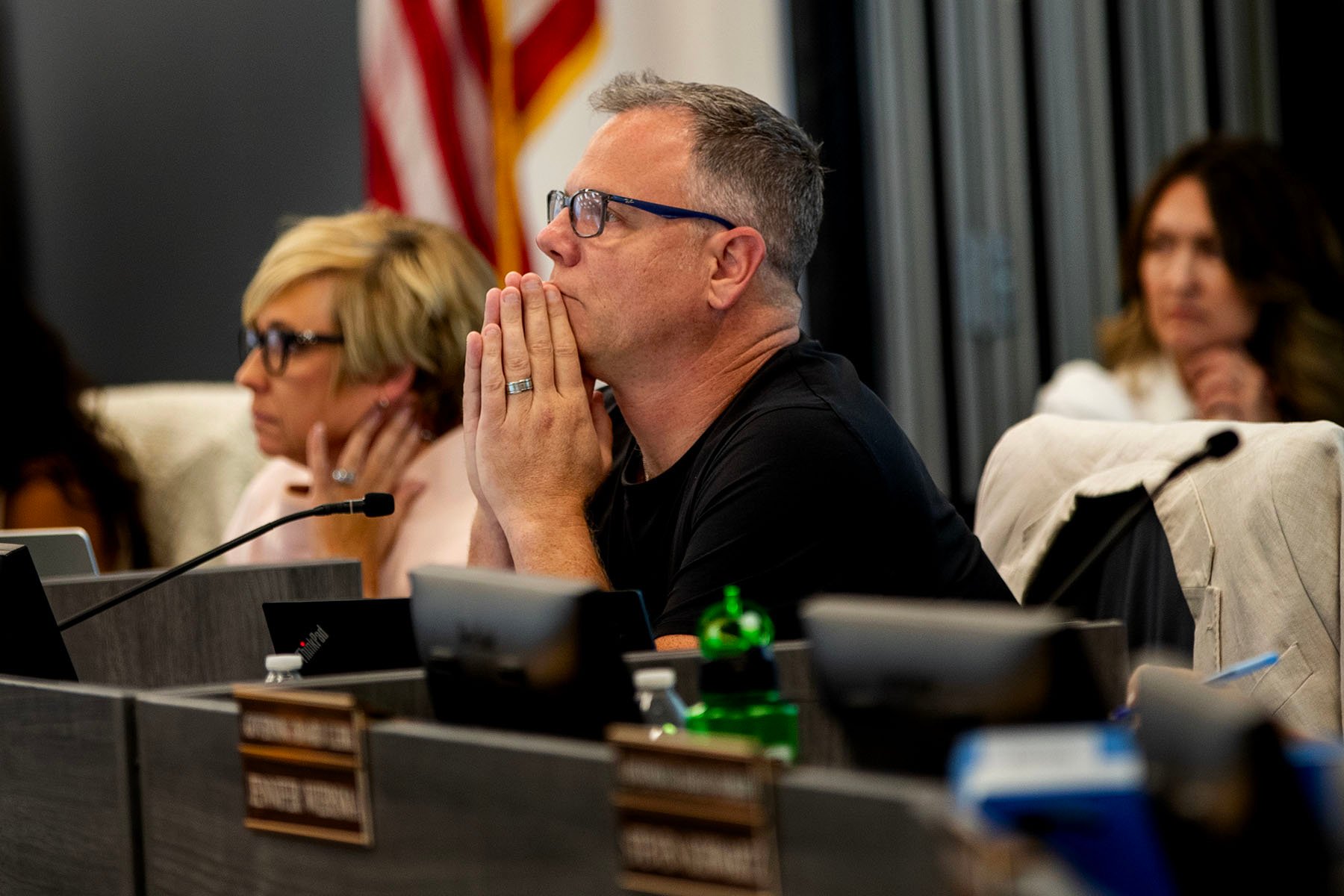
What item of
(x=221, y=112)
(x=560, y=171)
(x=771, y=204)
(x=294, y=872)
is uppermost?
(x=221, y=112)

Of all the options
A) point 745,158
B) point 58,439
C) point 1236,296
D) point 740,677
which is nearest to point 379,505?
point 745,158

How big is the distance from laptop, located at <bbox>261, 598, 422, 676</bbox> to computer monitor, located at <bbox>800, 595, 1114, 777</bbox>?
0.51m

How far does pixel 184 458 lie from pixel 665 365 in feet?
6.49

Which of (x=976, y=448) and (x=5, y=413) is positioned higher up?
→ (x=5, y=413)

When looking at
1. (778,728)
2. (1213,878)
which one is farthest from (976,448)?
(1213,878)

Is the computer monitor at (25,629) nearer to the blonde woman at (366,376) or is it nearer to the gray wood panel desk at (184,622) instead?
the gray wood panel desk at (184,622)

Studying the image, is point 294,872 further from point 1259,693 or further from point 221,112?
point 221,112

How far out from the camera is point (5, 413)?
3018 mm

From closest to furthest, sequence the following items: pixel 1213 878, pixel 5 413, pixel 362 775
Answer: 1. pixel 1213 878
2. pixel 362 775
3. pixel 5 413

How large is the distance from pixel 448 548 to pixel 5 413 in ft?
4.35

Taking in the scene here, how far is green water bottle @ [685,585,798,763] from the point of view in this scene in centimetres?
78

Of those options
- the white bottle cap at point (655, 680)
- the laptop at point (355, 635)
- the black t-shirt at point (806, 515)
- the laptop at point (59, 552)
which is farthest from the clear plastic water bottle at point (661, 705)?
the laptop at point (59, 552)

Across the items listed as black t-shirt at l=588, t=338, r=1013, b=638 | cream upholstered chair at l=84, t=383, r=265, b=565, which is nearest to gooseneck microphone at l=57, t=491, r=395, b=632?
black t-shirt at l=588, t=338, r=1013, b=638

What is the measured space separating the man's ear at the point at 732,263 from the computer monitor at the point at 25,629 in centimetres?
70
